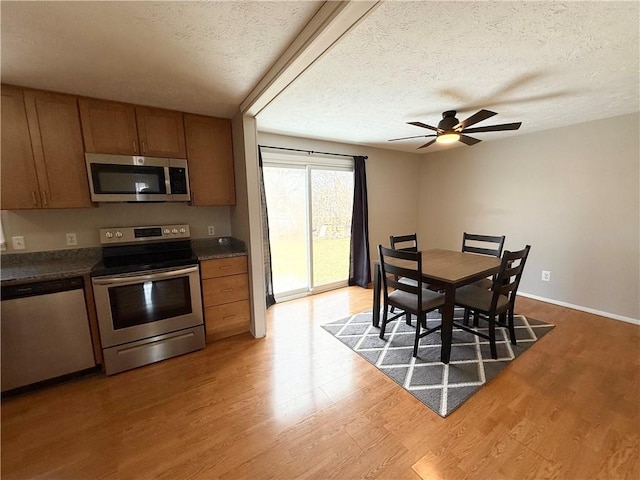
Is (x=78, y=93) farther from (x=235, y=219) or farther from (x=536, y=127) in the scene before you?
(x=536, y=127)

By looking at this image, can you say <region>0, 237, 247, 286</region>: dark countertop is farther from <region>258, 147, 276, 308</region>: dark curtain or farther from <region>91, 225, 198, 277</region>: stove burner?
<region>258, 147, 276, 308</region>: dark curtain

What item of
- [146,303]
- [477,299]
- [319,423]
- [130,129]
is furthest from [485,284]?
[130,129]

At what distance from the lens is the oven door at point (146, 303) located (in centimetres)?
206

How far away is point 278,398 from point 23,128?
2769mm

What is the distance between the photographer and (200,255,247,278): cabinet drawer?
2.49 metres

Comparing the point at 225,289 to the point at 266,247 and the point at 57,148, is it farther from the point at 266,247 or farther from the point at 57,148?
the point at 57,148

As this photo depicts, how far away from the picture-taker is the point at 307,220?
3.78 m

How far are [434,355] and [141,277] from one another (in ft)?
8.60

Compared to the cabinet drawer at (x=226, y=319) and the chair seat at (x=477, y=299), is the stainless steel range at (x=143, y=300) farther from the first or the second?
the chair seat at (x=477, y=299)

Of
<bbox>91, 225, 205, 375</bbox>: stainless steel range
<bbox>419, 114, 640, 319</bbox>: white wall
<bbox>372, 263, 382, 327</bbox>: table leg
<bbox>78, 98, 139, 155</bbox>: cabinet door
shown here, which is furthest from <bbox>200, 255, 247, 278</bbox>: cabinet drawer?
<bbox>419, 114, 640, 319</bbox>: white wall

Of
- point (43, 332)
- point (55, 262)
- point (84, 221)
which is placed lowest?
point (43, 332)

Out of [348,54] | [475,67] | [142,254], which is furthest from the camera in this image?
[142,254]

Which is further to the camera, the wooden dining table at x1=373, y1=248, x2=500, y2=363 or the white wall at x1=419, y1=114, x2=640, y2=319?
the white wall at x1=419, y1=114, x2=640, y2=319

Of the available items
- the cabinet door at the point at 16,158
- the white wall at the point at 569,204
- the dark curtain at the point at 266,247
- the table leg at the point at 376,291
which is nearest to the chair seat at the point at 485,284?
the table leg at the point at 376,291
